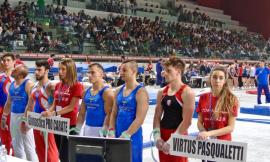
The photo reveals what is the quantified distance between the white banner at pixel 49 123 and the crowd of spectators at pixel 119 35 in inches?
519

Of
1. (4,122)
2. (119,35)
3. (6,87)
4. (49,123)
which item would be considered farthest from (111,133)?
(119,35)

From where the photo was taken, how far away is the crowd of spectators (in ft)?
65.3

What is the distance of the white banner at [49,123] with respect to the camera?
4.99 metres

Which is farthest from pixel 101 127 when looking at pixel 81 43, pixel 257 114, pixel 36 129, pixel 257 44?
pixel 257 44

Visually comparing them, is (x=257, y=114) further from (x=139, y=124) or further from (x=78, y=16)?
(x=78, y=16)

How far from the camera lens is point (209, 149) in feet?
12.8

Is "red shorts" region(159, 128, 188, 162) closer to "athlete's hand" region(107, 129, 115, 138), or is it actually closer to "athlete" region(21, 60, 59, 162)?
"athlete's hand" region(107, 129, 115, 138)

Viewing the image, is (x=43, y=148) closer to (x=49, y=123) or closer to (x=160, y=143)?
(x=49, y=123)

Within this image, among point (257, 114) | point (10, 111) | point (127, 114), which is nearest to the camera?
point (127, 114)

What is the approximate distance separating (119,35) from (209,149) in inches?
910

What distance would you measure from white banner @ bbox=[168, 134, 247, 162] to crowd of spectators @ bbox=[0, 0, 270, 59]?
49.5ft

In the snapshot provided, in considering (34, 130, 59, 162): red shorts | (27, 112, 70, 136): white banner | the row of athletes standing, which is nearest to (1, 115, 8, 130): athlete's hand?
the row of athletes standing

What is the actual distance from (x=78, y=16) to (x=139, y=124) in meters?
21.5

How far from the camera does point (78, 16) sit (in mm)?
25359
